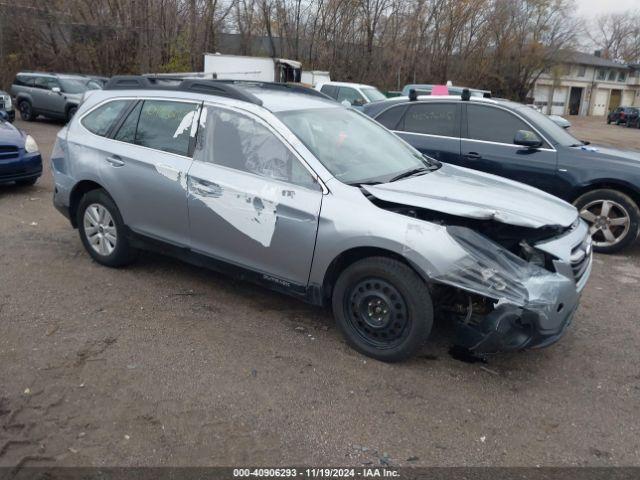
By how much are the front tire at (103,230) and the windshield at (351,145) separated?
1.96 metres

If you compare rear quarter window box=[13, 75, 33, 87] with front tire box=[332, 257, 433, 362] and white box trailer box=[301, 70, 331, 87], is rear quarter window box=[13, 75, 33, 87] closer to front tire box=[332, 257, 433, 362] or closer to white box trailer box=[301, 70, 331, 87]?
white box trailer box=[301, 70, 331, 87]

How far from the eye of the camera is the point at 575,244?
3.74m

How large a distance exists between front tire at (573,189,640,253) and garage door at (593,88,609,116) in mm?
67385

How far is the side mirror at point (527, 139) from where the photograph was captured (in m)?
6.36

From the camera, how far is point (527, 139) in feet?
20.8

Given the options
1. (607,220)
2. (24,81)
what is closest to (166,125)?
(607,220)

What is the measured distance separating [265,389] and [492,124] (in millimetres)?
4928

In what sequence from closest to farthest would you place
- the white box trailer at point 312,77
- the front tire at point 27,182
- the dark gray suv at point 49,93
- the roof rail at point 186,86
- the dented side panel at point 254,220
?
the dented side panel at point 254,220
the roof rail at point 186,86
the front tire at point 27,182
the dark gray suv at point 49,93
the white box trailer at point 312,77

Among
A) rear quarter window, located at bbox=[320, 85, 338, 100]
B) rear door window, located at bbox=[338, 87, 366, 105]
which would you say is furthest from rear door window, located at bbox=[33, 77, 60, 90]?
rear door window, located at bbox=[338, 87, 366, 105]

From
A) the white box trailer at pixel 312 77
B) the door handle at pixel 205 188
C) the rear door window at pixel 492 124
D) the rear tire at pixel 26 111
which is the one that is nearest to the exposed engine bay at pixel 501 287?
the door handle at pixel 205 188

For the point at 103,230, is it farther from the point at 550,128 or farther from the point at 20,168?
the point at 550,128

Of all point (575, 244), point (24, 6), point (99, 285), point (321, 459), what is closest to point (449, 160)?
point (575, 244)

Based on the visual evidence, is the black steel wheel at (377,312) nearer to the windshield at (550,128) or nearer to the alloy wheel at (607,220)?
the alloy wheel at (607,220)

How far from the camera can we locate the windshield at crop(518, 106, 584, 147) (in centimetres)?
662
